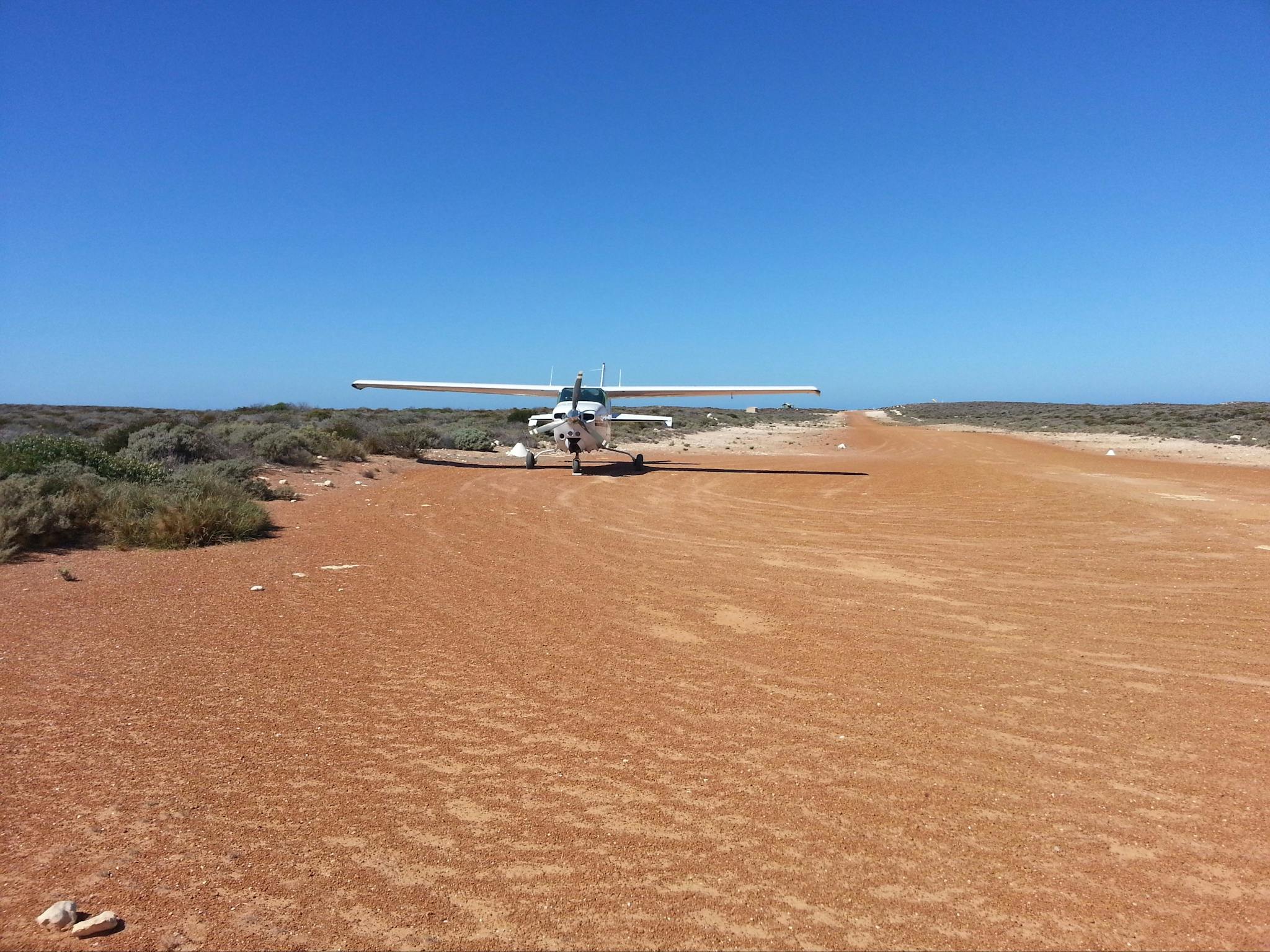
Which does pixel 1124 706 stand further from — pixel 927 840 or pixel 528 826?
pixel 528 826

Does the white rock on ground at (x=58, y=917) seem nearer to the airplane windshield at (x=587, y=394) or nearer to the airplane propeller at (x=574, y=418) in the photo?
the airplane propeller at (x=574, y=418)

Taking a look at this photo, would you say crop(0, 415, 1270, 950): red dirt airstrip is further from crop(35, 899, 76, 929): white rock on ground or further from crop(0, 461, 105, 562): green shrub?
crop(0, 461, 105, 562): green shrub

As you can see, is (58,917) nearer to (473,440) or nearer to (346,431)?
(346,431)

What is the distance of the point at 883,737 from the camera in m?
4.17

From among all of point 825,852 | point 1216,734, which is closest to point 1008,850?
point 825,852

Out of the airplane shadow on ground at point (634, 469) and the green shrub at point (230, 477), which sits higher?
the green shrub at point (230, 477)

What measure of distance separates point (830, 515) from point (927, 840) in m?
9.92

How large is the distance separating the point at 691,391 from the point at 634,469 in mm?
4519

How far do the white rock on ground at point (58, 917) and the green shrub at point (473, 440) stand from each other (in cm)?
2592

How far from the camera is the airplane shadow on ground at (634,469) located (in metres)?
20.7

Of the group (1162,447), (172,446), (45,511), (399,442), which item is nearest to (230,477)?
(172,446)

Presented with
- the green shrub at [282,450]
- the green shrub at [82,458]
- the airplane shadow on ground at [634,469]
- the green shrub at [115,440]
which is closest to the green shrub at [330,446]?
the green shrub at [282,450]

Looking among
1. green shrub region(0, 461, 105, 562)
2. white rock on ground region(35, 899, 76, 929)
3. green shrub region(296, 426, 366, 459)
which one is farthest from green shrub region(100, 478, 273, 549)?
green shrub region(296, 426, 366, 459)

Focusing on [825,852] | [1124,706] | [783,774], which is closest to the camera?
[825,852]
